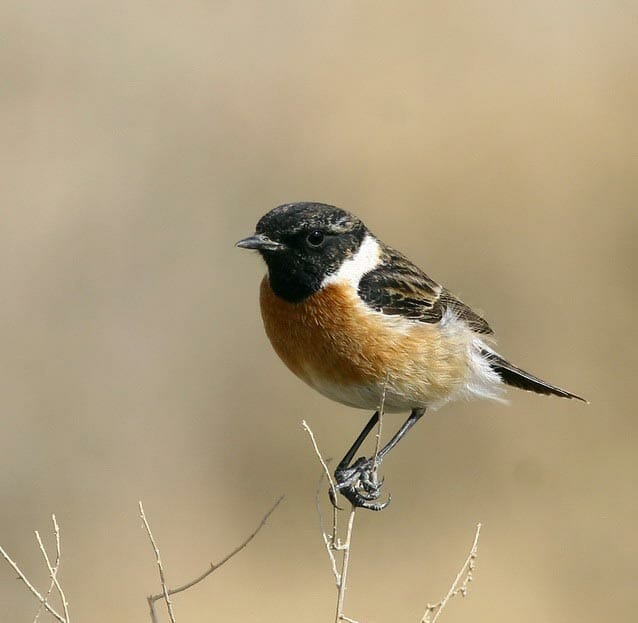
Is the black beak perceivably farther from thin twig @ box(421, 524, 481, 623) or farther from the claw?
thin twig @ box(421, 524, 481, 623)

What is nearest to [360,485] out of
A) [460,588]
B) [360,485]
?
[360,485]

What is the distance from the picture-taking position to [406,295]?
5.74 meters

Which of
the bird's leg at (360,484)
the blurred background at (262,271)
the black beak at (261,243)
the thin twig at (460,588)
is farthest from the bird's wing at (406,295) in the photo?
the blurred background at (262,271)

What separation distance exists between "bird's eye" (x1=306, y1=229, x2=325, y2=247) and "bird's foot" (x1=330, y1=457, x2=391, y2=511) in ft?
3.31

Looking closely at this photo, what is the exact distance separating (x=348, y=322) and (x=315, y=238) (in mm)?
404

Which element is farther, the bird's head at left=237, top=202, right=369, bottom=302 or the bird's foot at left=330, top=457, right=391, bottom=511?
the bird's foot at left=330, top=457, right=391, bottom=511

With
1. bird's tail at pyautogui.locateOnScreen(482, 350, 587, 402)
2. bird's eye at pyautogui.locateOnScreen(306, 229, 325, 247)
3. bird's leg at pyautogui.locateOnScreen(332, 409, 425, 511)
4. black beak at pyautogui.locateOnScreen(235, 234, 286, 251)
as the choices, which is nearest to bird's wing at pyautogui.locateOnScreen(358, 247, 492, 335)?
bird's tail at pyautogui.locateOnScreen(482, 350, 587, 402)

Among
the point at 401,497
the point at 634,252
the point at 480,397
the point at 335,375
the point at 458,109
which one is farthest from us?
the point at 458,109

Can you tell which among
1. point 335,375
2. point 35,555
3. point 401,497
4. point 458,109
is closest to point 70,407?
point 35,555

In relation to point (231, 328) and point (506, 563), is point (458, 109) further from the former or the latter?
point (506, 563)

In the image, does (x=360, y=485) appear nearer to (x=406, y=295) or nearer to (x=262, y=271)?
(x=406, y=295)

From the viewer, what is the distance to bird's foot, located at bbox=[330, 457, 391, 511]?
5410mm

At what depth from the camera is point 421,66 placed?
12.4 metres

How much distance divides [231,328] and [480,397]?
→ 16.0ft
